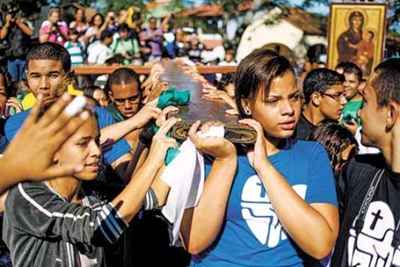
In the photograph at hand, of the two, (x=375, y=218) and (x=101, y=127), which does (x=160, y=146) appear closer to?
(x=375, y=218)

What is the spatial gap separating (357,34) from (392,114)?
8.38 meters

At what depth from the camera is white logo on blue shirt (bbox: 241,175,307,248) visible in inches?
112

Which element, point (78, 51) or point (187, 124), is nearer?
point (187, 124)

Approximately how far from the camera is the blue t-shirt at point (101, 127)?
161 inches

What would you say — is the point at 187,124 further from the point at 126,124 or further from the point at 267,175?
the point at 126,124

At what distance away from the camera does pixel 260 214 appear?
9.34 feet

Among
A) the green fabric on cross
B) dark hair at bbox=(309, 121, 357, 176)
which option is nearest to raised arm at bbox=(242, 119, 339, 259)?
the green fabric on cross

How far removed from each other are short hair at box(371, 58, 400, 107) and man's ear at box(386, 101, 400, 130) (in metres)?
0.02

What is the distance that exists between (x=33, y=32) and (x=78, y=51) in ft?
3.23

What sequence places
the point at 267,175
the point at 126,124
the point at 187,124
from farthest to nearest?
the point at 126,124
the point at 187,124
the point at 267,175

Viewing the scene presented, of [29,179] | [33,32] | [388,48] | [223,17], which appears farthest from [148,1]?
[29,179]

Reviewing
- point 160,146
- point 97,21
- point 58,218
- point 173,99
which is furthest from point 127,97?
point 97,21

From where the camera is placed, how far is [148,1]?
1172 inches

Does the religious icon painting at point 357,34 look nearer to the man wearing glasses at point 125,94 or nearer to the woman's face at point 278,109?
the man wearing glasses at point 125,94
